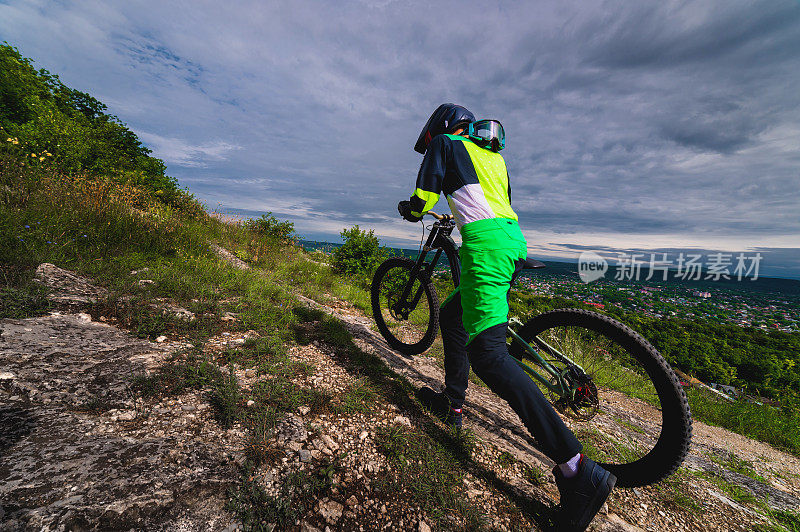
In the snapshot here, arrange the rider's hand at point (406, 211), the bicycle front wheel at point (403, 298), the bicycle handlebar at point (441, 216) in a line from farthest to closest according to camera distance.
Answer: the bicycle front wheel at point (403, 298)
the bicycle handlebar at point (441, 216)
the rider's hand at point (406, 211)

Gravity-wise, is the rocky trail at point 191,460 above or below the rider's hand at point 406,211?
below

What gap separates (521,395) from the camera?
5.48ft

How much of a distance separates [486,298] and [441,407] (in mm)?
1193

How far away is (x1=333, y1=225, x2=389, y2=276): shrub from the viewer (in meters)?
8.30

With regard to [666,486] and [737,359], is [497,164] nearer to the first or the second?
[666,486]

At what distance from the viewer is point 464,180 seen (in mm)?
2150

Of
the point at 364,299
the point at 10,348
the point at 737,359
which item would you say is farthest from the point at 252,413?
the point at 737,359

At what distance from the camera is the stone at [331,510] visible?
1.30m

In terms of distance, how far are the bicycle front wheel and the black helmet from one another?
1562 millimetres

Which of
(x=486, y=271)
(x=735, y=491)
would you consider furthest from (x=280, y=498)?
(x=735, y=491)

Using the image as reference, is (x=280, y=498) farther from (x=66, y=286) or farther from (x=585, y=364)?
(x=585, y=364)

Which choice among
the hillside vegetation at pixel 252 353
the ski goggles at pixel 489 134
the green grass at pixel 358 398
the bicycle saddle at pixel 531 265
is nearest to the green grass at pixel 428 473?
the hillside vegetation at pixel 252 353

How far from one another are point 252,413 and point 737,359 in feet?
71.1

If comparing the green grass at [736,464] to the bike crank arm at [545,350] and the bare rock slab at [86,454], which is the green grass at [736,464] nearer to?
the bike crank arm at [545,350]
